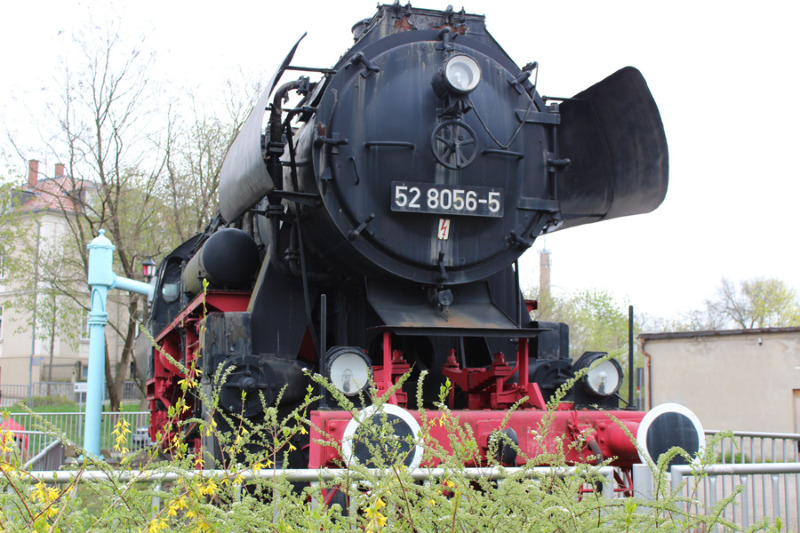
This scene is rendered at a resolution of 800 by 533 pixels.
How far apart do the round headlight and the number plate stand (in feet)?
2.26

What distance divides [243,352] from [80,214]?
16463 mm

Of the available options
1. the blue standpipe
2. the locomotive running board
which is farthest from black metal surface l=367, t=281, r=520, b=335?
the blue standpipe

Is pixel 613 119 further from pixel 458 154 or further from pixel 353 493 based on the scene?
pixel 353 493

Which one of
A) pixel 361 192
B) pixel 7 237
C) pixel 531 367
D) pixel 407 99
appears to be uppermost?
pixel 7 237

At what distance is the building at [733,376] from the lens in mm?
15797

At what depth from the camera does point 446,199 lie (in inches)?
218

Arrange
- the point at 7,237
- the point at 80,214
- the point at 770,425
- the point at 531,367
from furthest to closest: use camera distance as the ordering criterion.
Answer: the point at 7,237 → the point at 80,214 → the point at 770,425 → the point at 531,367

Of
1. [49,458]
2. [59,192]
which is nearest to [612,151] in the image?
[49,458]

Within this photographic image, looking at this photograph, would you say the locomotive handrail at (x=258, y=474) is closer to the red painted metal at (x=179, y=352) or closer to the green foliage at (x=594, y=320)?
the red painted metal at (x=179, y=352)

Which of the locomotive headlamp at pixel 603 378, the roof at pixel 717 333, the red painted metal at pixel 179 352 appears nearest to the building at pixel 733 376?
the roof at pixel 717 333

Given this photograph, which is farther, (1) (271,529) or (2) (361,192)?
(2) (361,192)

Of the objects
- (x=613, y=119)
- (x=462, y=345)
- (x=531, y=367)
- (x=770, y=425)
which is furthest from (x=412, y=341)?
(x=770, y=425)

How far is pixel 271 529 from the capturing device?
251 centimetres

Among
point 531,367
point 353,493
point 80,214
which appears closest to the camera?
point 353,493
